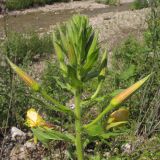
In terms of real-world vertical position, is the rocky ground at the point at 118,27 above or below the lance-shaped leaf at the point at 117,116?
below

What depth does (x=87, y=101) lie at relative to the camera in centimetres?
144

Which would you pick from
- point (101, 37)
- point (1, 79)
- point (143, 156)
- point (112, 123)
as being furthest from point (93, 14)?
point (112, 123)

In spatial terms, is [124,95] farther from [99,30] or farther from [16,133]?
[99,30]

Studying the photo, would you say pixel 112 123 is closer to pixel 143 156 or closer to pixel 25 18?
pixel 143 156

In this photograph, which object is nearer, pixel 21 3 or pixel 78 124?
pixel 78 124

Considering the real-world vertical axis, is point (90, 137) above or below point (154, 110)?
above

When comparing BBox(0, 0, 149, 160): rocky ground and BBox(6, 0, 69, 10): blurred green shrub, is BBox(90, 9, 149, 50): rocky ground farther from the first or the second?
BBox(6, 0, 69, 10): blurred green shrub

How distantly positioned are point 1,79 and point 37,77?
5.01ft

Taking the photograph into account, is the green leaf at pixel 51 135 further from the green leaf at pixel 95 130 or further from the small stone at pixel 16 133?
the small stone at pixel 16 133

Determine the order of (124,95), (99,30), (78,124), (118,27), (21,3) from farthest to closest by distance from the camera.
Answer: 1. (21,3)
2. (118,27)
3. (99,30)
4. (78,124)
5. (124,95)

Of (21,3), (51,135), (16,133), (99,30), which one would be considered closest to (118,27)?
(99,30)

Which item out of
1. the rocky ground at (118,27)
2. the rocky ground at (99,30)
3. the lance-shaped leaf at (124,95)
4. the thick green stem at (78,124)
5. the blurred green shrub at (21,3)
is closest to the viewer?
the lance-shaped leaf at (124,95)

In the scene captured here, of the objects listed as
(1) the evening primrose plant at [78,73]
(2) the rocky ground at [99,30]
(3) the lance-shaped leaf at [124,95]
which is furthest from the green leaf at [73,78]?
(2) the rocky ground at [99,30]

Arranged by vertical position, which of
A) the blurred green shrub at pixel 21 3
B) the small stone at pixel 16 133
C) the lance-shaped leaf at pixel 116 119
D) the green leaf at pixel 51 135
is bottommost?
the small stone at pixel 16 133
